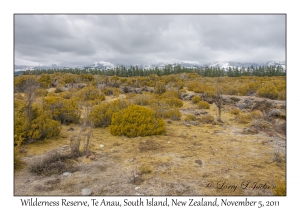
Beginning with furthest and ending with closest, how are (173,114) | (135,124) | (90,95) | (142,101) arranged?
(90,95) → (142,101) → (173,114) → (135,124)

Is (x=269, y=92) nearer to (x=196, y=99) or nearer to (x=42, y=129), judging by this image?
(x=196, y=99)

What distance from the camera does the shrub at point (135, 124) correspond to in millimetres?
6695

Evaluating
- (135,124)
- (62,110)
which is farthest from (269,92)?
(62,110)

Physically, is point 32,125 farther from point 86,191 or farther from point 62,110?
point 86,191

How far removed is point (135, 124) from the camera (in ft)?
22.2

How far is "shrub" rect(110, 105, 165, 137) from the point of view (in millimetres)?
6695

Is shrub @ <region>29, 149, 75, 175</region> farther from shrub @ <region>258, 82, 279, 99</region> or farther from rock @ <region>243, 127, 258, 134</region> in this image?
shrub @ <region>258, 82, 279, 99</region>

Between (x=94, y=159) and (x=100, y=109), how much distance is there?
3.60 metres

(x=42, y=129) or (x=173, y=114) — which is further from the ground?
(x=173, y=114)

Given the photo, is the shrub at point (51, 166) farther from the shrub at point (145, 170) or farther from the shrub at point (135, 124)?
the shrub at point (135, 124)

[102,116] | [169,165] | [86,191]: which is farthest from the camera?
[102,116]

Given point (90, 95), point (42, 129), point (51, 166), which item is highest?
point (90, 95)

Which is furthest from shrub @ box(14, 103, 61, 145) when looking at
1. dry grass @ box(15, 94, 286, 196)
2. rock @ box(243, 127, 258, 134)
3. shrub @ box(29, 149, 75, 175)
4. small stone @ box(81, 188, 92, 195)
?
rock @ box(243, 127, 258, 134)

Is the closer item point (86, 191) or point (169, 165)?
point (86, 191)
